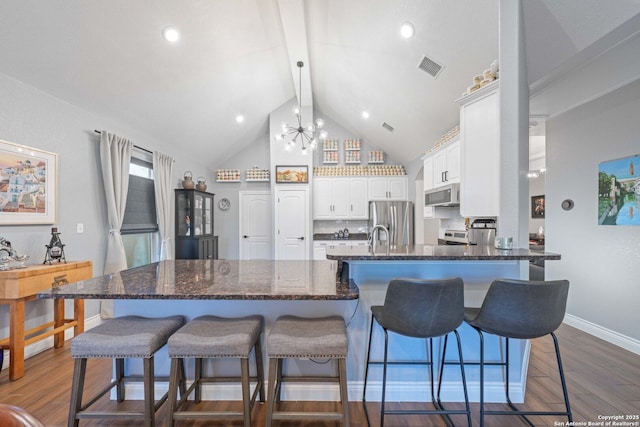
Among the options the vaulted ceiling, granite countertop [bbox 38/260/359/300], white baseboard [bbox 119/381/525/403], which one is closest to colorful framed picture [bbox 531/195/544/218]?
the vaulted ceiling

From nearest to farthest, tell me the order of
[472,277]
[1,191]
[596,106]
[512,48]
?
[472,277] < [512,48] < [1,191] < [596,106]

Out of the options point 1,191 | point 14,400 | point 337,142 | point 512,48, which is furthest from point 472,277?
point 337,142

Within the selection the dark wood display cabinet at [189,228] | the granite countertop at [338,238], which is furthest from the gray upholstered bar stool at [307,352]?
the granite countertop at [338,238]

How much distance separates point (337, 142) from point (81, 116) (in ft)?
14.9

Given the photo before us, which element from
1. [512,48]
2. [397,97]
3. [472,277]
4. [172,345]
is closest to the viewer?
[172,345]

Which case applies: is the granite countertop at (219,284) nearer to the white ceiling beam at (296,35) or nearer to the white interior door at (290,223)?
the white ceiling beam at (296,35)

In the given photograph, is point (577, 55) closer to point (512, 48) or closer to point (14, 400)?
point (512, 48)

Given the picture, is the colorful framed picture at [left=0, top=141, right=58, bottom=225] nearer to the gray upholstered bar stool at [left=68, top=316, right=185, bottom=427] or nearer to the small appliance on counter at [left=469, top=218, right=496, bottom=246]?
the gray upholstered bar stool at [left=68, top=316, right=185, bottom=427]

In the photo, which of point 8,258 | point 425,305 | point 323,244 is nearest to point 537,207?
point 323,244

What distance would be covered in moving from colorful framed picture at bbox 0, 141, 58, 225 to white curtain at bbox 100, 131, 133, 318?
0.52 m

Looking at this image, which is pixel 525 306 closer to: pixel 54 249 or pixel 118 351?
pixel 118 351

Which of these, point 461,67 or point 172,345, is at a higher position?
point 461,67

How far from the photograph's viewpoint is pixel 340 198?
20.5ft

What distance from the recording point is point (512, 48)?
215 centimetres
